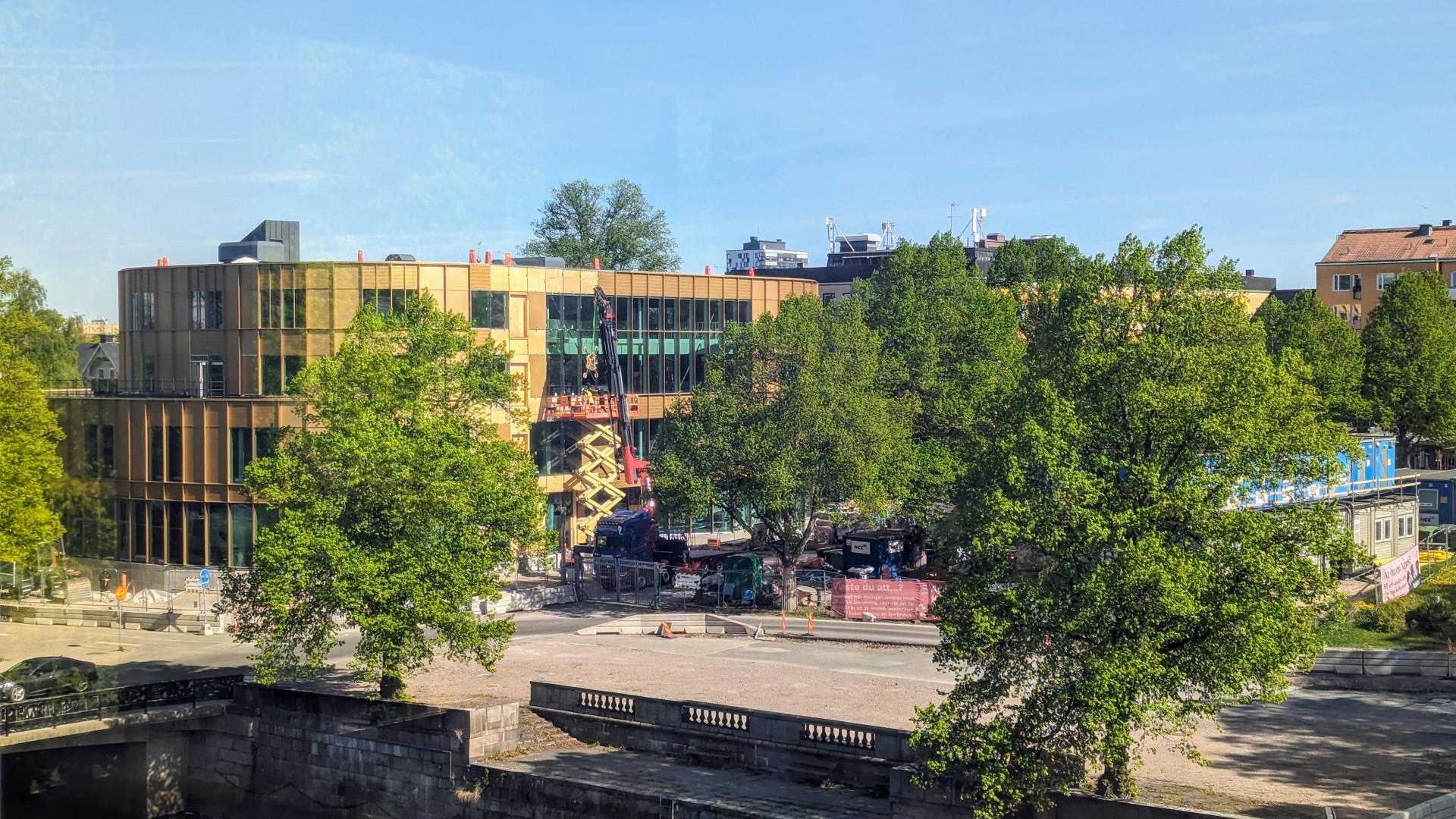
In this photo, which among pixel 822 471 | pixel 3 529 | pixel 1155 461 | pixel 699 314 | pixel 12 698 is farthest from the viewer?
pixel 699 314

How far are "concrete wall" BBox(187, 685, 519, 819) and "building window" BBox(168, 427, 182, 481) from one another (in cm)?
2627

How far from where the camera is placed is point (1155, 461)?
31109 millimetres

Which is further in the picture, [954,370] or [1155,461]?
[954,370]

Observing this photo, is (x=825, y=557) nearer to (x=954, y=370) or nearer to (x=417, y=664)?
(x=954, y=370)

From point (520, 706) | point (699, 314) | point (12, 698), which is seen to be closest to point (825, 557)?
point (699, 314)

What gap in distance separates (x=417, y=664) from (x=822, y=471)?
24640 mm

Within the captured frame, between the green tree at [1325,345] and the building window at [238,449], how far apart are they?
6213 centimetres

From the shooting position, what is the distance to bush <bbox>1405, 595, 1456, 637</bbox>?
51.3 m

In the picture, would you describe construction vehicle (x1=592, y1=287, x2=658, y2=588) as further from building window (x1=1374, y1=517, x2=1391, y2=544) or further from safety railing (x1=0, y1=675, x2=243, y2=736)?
building window (x1=1374, y1=517, x2=1391, y2=544)

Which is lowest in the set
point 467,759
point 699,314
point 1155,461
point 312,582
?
point 467,759

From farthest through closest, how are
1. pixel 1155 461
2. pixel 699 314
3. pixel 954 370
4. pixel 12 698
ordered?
1. pixel 699 314
2. pixel 954 370
3. pixel 12 698
4. pixel 1155 461

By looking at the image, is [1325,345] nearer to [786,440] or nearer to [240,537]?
[786,440]

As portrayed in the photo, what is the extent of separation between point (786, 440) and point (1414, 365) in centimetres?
5905

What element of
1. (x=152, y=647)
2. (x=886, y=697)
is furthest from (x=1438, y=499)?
(x=152, y=647)
